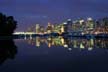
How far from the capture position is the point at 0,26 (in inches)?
4567

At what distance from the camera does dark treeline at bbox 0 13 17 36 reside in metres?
116

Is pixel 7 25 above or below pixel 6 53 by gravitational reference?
above

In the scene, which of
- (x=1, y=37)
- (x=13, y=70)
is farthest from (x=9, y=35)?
(x=13, y=70)

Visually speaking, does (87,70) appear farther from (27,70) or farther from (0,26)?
(0,26)

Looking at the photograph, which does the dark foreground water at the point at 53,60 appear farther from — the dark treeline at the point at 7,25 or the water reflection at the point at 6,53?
the dark treeline at the point at 7,25

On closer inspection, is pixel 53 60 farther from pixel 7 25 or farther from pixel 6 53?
pixel 7 25

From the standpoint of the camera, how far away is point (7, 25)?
11681 centimetres

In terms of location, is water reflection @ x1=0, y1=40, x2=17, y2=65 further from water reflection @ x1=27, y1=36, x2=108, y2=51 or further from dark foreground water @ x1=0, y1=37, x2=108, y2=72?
water reflection @ x1=27, y1=36, x2=108, y2=51

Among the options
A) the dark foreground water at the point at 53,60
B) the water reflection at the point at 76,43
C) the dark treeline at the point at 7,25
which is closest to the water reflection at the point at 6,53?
the dark foreground water at the point at 53,60

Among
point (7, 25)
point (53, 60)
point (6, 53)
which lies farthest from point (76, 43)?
point (53, 60)

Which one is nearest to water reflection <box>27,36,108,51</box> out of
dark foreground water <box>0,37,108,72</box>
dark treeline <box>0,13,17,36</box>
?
dark treeline <box>0,13,17,36</box>

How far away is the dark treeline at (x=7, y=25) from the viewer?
116 m

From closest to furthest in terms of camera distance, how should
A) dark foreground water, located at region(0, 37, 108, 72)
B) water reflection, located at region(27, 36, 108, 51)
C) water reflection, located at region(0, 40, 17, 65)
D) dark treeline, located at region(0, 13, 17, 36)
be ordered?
dark foreground water, located at region(0, 37, 108, 72)
water reflection, located at region(0, 40, 17, 65)
water reflection, located at region(27, 36, 108, 51)
dark treeline, located at region(0, 13, 17, 36)

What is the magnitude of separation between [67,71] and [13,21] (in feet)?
333
